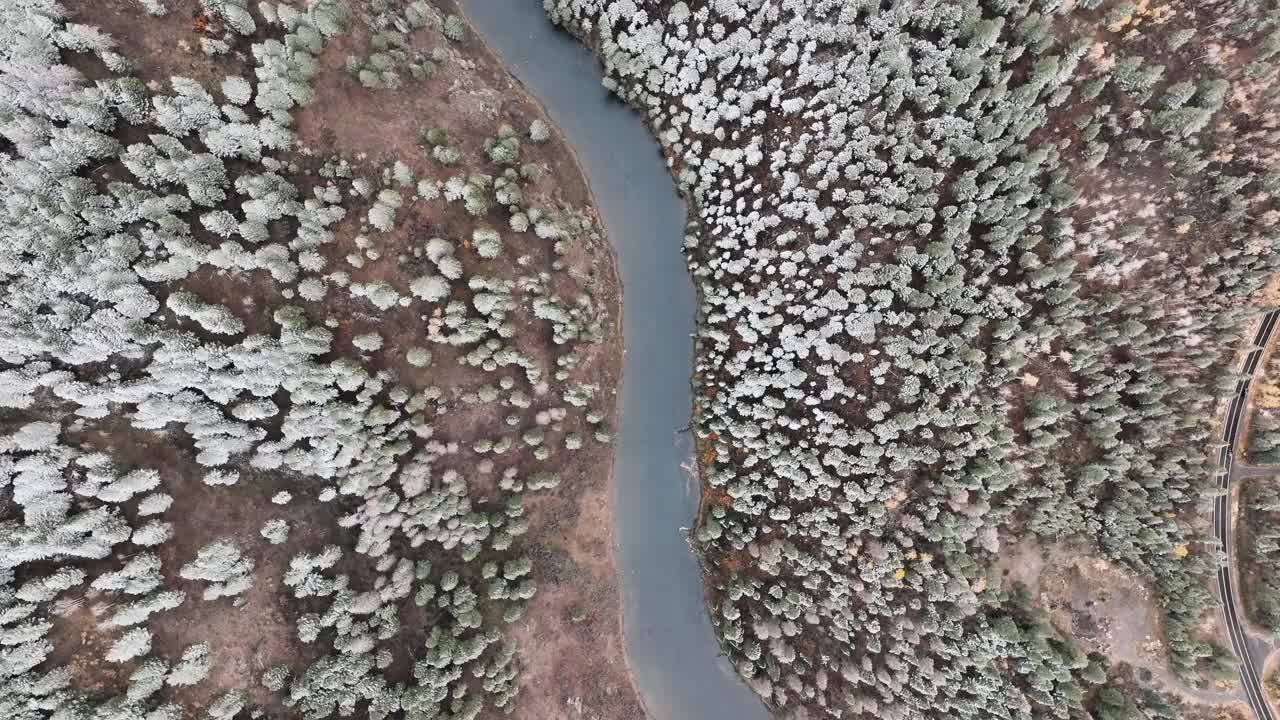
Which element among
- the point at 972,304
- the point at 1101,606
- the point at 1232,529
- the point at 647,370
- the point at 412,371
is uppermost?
the point at 972,304

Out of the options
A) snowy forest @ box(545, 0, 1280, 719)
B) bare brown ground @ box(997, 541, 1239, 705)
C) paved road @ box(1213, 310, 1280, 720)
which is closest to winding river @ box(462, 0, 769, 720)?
snowy forest @ box(545, 0, 1280, 719)

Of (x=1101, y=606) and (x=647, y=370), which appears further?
(x=647, y=370)

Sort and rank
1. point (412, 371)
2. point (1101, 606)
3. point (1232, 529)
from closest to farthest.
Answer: point (1232, 529)
point (1101, 606)
point (412, 371)

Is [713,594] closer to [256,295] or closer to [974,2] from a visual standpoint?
[256,295]

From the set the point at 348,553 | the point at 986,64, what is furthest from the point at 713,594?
the point at 986,64

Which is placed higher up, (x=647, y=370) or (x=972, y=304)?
(x=972, y=304)

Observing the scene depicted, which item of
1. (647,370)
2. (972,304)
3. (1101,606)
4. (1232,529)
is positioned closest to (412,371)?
(647,370)

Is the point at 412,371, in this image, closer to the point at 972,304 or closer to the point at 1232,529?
the point at 972,304
